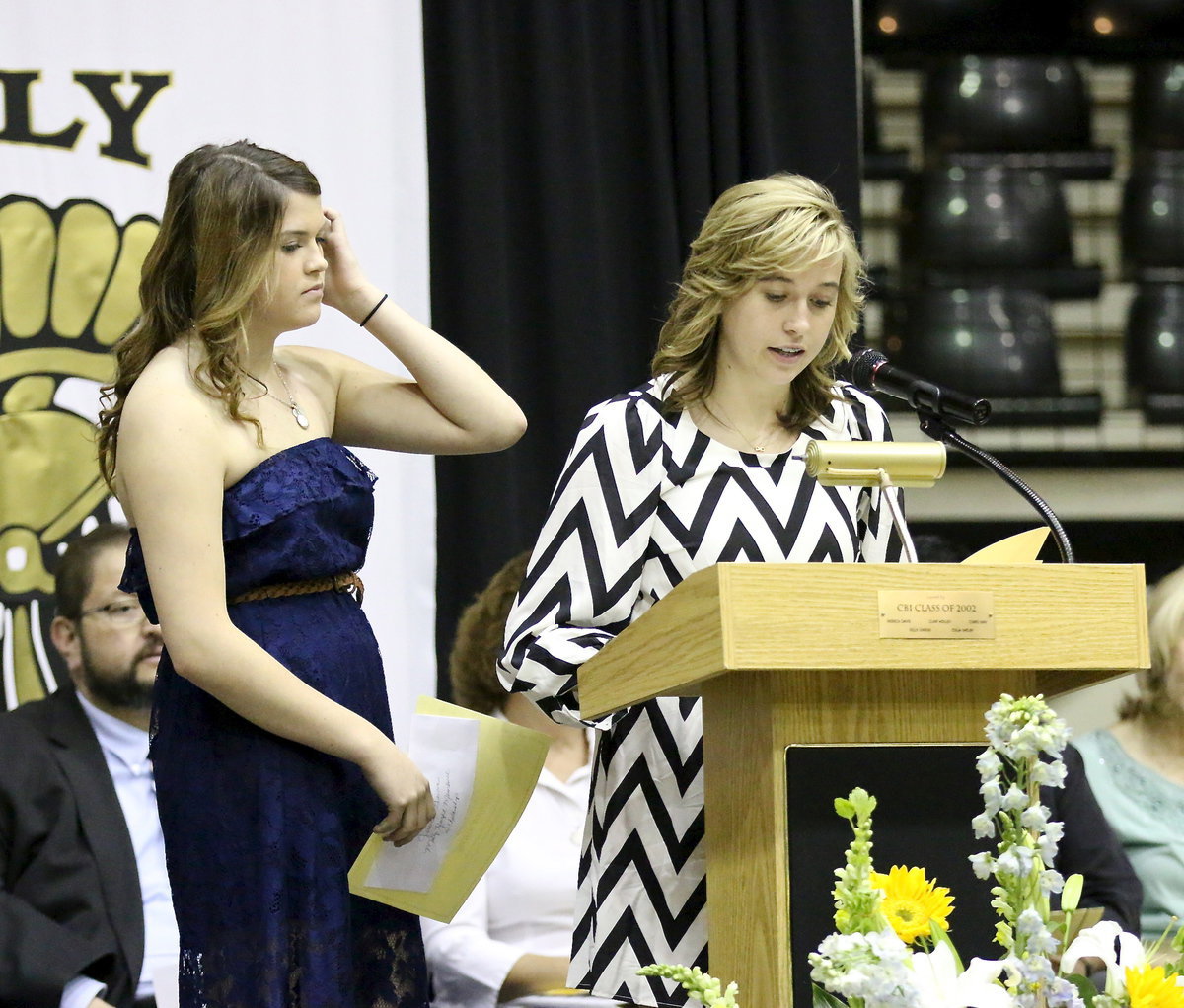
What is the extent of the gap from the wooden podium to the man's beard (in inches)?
68.5

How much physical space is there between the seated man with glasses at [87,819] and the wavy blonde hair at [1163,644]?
1.85 metres

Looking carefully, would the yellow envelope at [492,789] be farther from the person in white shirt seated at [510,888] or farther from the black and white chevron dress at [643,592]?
the person in white shirt seated at [510,888]

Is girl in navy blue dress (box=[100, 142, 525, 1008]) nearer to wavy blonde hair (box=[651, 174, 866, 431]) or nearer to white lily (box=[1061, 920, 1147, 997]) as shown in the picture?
wavy blonde hair (box=[651, 174, 866, 431])

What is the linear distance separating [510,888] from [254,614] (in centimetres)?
147

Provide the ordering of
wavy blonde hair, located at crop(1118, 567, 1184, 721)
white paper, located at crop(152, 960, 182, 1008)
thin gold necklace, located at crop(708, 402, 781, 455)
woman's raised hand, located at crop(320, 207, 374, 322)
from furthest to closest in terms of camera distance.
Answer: wavy blonde hair, located at crop(1118, 567, 1184, 721) < white paper, located at crop(152, 960, 182, 1008) < woman's raised hand, located at crop(320, 207, 374, 322) < thin gold necklace, located at crop(708, 402, 781, 455)

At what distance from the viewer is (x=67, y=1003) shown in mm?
2707

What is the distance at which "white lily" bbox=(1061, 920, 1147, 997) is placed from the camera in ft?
2.83

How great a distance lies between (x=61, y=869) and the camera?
282cm

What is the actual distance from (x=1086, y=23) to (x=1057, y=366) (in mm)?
1056

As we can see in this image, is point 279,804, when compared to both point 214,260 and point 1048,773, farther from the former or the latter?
point 1048,773

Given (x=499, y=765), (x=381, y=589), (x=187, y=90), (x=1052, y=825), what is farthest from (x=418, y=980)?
(x=187, y=90)

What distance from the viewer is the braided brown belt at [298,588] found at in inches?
69.8

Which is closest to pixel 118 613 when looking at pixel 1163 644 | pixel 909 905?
pixel 1163 644


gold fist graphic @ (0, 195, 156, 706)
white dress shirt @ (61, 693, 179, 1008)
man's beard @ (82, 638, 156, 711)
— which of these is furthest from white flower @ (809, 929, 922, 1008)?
gold fist graphic @ (0, 195, 156, 706)
